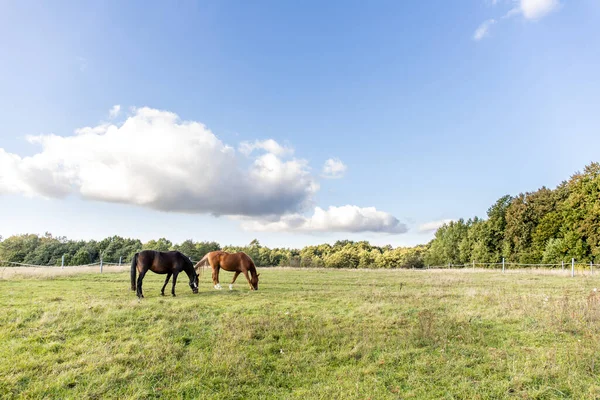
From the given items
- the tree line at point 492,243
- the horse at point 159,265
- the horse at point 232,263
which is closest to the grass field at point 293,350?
the horse at point 159,265

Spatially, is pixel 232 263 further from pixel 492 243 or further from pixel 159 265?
pixel 492 243

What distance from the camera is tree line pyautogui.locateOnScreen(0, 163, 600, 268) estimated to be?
38.4 m

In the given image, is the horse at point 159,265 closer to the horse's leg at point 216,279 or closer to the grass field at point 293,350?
the horse's leg at point 216,279

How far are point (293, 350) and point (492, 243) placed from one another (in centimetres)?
5604

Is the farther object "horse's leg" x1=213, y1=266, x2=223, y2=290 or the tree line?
the tree line

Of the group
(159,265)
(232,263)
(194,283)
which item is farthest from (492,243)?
(159,265)

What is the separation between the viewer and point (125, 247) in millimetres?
80875

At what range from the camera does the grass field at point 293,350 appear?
18.7 feet

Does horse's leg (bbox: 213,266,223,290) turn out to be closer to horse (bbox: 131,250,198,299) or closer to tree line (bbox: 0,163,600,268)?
horse (bbox: 131,250,198,299)

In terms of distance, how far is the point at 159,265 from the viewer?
1273 cm

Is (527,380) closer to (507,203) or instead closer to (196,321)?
(196,321)

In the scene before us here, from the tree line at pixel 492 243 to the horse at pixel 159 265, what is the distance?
36371 millimetres

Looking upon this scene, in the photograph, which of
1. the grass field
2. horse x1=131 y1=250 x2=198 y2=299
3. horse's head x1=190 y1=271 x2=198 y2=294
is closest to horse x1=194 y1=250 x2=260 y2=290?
horse's head x1=190 y1=271 x2=198 y2=294

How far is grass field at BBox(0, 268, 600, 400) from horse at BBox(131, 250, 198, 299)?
5.54 ft
